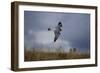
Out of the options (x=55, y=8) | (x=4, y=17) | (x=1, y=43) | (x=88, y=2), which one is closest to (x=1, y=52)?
(x=1, y=43)

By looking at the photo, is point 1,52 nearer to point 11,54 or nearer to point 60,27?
point 11,54

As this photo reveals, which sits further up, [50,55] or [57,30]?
[57,30]

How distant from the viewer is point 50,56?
161 cm

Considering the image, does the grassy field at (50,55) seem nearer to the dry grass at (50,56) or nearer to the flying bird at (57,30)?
the dry grass at (50,56)

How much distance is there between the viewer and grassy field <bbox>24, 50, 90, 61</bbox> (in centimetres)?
155

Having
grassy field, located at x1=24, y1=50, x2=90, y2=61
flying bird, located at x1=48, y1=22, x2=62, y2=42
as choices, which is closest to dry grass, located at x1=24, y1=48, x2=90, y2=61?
grassy field, located at x1=24, y1=50, x2=90, y2=61

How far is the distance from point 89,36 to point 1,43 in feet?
2.13

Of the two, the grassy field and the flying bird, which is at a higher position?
the flying bird

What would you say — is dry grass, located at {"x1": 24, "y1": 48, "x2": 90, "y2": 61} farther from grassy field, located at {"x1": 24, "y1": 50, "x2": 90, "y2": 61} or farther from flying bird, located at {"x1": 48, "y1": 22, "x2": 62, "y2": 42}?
flying bird, located at {"x1": 48, "y1": 22, "x2": 62, "y2": 42}

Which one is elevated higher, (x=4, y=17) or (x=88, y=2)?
(x=88, y=2)

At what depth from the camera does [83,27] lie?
1729 mm

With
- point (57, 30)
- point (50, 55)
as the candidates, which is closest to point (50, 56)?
point (50, 55)

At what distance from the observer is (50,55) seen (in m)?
1.61

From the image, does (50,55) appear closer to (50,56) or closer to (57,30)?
(50,56)
